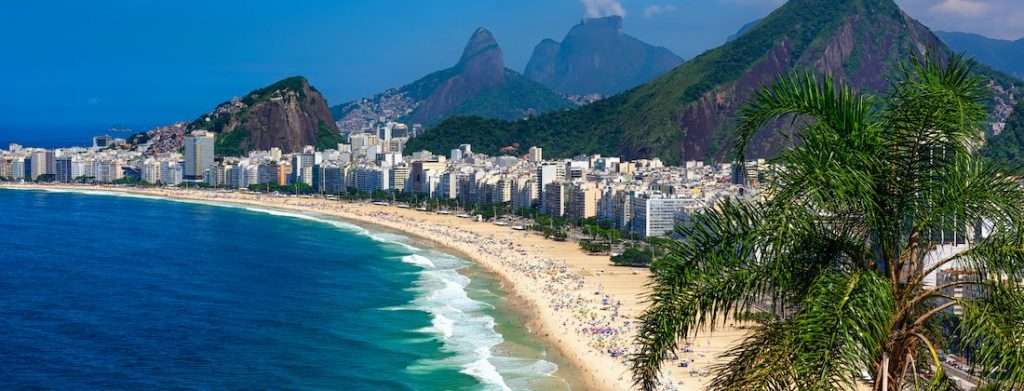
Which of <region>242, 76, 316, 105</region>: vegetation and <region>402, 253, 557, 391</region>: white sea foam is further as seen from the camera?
<region>242, 76, 316, 105</region>: vegetation

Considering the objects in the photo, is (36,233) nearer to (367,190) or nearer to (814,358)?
(367,190)

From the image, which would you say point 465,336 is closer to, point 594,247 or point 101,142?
point 594,247

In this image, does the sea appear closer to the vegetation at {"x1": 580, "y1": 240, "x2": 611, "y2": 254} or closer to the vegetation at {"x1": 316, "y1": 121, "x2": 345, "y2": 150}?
the vegetation at {"x1": 580, "y1": 240, "x2": 611, "y2": 254}

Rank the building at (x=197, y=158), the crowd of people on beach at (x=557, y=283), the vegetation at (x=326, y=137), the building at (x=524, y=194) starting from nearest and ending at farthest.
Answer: the crowd of people on beach at (x=557, y=283) → the building at (x=524, y=194) → the building at (x=197, y=158) → the vegetation at (x=326, y=137)

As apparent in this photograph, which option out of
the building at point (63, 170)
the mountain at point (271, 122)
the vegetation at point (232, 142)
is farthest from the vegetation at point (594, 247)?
the mountain at point (271, 122)

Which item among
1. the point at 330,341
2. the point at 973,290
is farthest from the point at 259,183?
the point at 973,290

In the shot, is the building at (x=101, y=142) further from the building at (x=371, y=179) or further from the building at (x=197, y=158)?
the building at (x=371, y=179)

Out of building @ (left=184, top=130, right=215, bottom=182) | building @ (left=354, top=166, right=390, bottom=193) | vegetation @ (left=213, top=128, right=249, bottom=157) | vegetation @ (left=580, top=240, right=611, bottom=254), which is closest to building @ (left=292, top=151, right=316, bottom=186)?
building @ (left=354, top=166, right=390, bottom=193)
